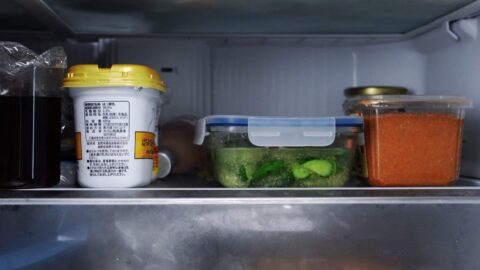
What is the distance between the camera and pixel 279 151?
89cm

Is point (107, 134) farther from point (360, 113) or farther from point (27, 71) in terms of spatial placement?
point (360, 113)

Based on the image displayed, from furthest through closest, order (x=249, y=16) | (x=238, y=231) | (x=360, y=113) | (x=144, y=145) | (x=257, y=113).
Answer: (x=257, y=113), (x=249, y=16), (x=360, y=113), (x=144, y=145), (x=238, y=231)

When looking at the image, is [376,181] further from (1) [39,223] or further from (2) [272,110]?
(1) [39,223]

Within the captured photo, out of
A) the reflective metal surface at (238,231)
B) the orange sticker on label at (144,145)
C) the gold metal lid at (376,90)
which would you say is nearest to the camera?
the reflective metal surface at (238,231)

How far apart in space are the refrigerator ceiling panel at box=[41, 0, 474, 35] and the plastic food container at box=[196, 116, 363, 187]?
28 centimetres

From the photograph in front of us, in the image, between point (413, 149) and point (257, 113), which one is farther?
point (257, 113)

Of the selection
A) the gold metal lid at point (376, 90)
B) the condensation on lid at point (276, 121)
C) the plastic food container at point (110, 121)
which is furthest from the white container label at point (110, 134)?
the gold metal lid at point (376, 90)

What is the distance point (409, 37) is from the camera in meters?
1.27

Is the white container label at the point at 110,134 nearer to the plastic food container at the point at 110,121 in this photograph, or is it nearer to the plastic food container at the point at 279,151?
the plastic food container at the point at 110,121

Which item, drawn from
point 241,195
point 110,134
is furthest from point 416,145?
point 110,134

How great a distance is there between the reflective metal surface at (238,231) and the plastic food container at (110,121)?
76 millimetres

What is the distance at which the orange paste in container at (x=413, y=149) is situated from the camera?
879 mm

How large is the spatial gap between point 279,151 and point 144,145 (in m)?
0.26

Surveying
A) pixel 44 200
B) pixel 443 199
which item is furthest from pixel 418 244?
pixel 44 200
